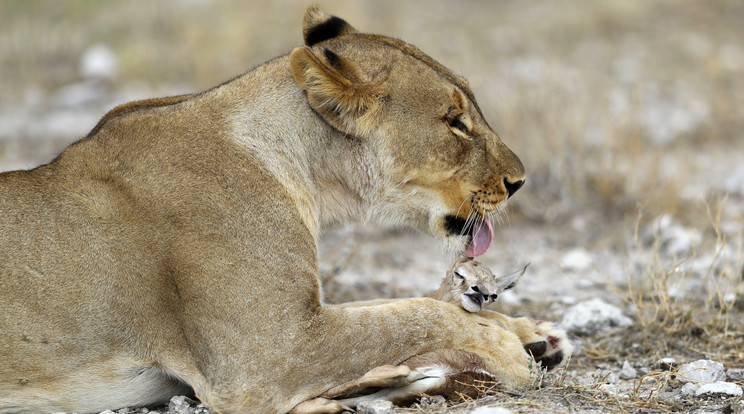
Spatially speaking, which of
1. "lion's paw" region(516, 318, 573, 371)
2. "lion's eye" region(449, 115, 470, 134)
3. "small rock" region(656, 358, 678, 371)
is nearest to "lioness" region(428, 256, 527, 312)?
"lion's paw" region(516, 318, 573, 371)

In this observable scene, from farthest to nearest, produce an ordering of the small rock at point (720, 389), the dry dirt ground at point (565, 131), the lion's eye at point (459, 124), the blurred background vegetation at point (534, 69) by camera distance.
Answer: the blurred background vegetation at point (534, 69)
the dry dirt ground at point (565, 131)
the lion's eye at point (459, 124)
the small rock at point (720, 389)

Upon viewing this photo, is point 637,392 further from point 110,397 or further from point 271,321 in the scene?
point 110,397

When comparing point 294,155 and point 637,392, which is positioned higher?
point 294,155

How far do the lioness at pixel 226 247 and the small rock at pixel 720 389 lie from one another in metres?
0.73

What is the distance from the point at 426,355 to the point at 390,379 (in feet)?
0.64

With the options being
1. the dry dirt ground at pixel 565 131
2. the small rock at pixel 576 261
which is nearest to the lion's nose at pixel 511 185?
the dry dirt ground at pixel 565 131

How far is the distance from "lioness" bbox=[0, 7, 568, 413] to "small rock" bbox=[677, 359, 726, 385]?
27.6 inches

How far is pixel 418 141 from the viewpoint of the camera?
156 inches

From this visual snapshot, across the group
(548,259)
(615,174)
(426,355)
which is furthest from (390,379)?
(615,174)

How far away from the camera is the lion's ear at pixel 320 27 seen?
4344 millimetres

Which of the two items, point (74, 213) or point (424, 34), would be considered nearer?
point (74, 213)

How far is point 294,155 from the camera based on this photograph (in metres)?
3.87

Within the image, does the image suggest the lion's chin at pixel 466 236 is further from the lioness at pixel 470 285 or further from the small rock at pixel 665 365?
the small rock at pixel 665 365

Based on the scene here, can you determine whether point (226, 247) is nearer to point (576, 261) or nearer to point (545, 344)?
point (545, 344)
